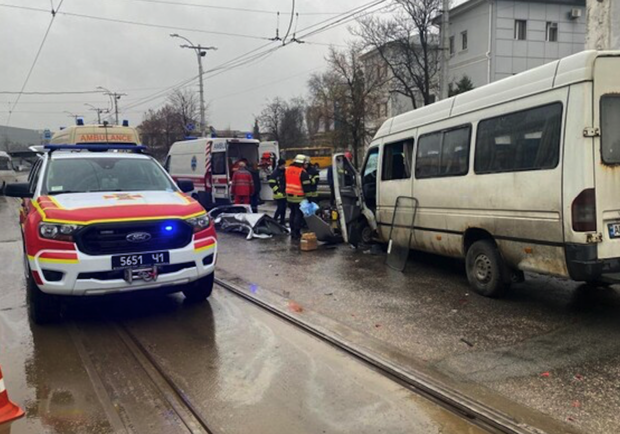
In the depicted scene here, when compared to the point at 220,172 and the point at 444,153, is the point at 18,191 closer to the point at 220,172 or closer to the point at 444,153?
the point at 444,153

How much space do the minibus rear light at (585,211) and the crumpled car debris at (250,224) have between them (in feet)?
26.2

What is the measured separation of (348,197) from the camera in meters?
10.2

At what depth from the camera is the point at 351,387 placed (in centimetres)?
391

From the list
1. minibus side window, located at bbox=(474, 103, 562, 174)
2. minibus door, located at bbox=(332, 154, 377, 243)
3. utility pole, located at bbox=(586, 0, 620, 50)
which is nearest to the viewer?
minibus side window, located at bbox=(474, 103, 562, 174)

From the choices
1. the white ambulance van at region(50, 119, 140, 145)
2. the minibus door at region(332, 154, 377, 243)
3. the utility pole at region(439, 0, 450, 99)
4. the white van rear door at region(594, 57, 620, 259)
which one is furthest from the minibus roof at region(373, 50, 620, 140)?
the white ambulance van at region(50, 119, 140, 145)

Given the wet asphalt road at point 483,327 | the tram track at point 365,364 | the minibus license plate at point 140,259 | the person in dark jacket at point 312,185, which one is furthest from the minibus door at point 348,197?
the minibus license plate at point 140,259

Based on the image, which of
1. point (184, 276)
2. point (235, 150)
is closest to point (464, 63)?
point (235, 150)

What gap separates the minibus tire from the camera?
6.09 m

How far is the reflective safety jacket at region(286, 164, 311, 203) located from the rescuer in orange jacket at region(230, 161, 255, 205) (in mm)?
2873

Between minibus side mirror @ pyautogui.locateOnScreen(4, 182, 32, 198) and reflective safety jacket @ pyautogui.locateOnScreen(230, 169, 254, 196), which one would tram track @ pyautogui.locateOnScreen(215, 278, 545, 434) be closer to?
minibus side mirror @ pyautogui.locateOnScreen(4, 182, 32, 198)

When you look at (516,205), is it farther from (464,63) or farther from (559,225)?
(464,63)

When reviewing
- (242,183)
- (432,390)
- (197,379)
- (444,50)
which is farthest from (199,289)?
(444,50)

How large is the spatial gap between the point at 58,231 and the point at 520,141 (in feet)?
16.4

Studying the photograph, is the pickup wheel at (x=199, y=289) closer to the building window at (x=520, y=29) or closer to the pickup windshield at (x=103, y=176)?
the pickup windshield at (x=103, y=176)
